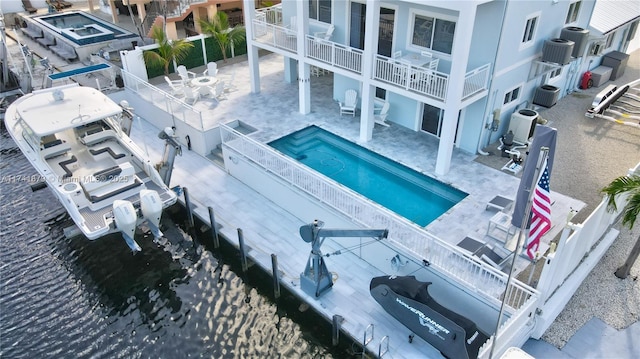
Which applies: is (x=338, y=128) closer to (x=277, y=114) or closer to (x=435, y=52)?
(x=277, y=114)

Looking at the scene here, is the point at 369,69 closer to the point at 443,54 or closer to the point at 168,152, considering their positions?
the point at 443,54

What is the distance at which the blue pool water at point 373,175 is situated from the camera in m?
14.0

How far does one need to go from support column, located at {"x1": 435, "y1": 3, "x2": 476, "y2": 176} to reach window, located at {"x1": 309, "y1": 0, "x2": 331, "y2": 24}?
292 inches

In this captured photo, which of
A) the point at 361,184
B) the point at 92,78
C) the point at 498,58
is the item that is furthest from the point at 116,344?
the point at 92,78

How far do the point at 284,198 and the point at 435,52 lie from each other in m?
7.70

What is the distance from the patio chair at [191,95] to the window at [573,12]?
15893 millimetres

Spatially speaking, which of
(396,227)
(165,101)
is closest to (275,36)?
(165,101)

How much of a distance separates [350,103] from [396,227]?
8942 millimetres

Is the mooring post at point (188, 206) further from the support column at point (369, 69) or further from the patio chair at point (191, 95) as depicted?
the patio chair at point (191, 95)

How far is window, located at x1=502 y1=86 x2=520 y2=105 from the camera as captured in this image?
1663 centimetres

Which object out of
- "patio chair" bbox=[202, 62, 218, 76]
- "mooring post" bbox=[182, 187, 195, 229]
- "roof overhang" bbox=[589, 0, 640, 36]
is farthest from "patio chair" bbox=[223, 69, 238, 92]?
"roof overhang" bbox=[589, 0, 640, 36]

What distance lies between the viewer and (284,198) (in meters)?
14.6

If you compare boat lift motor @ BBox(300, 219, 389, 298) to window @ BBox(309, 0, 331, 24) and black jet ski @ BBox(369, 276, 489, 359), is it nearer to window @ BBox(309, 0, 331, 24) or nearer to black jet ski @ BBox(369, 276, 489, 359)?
black jet ski @ BBox(369, 276, 489, 359)

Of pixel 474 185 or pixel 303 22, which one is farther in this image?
pixel 303 22
